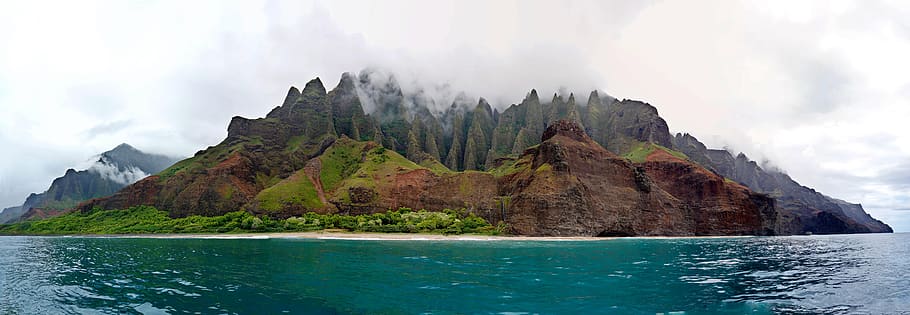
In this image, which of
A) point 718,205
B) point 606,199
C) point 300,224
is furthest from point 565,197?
point 300,224

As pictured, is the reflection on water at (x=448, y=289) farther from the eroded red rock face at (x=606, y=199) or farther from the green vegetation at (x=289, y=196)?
the green vegetation at (x=289, y=196)

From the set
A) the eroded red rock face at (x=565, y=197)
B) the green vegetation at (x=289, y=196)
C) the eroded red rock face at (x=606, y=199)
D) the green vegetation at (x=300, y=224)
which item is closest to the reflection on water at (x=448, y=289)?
the eroded red rock face at (x=606, y=199)

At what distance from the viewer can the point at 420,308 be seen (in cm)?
2422

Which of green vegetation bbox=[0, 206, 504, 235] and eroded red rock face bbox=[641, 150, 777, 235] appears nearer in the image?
green vegetation bbox=[0, 206, 504, 235]

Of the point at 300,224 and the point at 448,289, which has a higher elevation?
the point at 300,224

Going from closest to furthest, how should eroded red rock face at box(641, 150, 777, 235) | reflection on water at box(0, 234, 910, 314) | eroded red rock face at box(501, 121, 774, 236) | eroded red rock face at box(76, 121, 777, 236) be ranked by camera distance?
reflection on water at box(0, 234, 910, 314) < eroded red rock face at box(501, 121, 774, 236) < eroded red rock face at box(76, 121, 777, 236) < eroded red rock face at box(641, 150, 777, 235)

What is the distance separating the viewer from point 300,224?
157 m

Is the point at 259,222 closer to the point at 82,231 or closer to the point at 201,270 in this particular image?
the point at 82,231

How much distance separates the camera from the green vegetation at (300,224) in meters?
153

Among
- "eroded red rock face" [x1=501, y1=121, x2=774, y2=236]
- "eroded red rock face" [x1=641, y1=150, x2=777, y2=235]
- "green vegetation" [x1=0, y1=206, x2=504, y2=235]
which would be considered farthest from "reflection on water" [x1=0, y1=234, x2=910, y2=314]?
"eroded red rock face" [x1=641, y1=150, x2=777, y2=235]

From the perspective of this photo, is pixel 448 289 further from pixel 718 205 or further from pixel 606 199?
pixel 718 205

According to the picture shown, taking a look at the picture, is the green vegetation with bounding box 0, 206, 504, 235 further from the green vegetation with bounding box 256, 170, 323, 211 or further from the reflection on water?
the reflection on water

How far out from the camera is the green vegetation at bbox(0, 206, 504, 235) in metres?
153

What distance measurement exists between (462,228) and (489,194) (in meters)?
30.6
